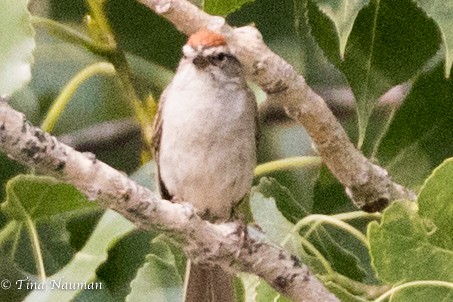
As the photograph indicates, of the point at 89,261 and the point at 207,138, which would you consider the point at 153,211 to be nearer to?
the point at 89,261

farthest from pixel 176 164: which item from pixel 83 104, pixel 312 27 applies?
pixel 83 104

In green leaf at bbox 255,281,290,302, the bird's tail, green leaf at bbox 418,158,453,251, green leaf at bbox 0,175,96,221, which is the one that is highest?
green leaf at bbox 418,158,453,251

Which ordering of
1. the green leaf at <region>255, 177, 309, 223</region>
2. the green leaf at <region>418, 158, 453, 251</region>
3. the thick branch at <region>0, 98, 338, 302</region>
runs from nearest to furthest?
the thick branch at <region>0, 98, 338, 302</region> < the green leaf at <region>418, 158, 453, 251</region> < the green leaf at <region>255, 177, 309, 223</region>

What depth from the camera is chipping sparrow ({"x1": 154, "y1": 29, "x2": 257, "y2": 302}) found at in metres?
1.21

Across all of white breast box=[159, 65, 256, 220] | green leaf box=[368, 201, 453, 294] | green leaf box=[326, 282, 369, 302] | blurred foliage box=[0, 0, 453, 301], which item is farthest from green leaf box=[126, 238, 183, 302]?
green leaf box=[368, 201, 453, 294]

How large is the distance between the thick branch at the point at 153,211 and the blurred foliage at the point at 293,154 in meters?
0.05

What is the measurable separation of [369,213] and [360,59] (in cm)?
19

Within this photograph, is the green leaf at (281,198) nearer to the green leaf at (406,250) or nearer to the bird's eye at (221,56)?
the bird's eye at (221,56)

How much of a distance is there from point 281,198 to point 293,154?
0.50m

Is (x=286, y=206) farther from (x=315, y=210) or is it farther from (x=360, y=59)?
(x=360, y=59)

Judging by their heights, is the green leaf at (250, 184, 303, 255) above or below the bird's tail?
above

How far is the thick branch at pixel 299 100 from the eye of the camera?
3.00ft

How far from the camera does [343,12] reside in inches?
36.6

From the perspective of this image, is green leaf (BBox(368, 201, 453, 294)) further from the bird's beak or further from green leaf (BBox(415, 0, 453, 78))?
the bird's beak
